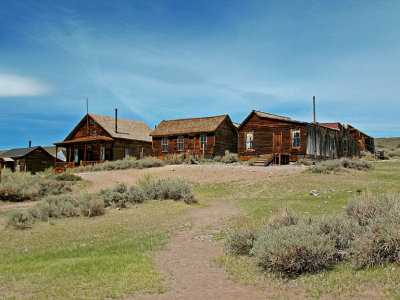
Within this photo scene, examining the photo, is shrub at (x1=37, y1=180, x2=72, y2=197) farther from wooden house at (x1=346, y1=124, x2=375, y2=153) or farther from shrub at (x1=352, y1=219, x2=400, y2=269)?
wooden house at (x1=346, y1=124, x2=375, y2=153)

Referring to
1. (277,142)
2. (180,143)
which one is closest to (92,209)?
(277,142)

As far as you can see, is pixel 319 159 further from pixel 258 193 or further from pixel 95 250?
pixel 95 250

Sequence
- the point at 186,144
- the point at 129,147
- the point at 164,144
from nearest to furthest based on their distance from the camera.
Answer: the point at 186,144 < the point at 164,144 < the point at 129,147

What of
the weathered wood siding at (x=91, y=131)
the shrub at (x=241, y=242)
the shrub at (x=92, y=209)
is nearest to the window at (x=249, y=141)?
the weathered wood siding at (x=91, y=131)

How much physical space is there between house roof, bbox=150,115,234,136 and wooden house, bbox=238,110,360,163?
15.5 feet

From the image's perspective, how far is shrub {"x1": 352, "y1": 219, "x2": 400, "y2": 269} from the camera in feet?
20.0

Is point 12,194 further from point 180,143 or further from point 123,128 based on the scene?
point 123,128

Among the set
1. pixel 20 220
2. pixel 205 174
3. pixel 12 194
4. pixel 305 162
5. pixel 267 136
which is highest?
pixel 267 136

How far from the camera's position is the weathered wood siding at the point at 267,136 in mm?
28244

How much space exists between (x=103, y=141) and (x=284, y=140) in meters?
19.2

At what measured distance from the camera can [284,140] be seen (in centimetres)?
2911

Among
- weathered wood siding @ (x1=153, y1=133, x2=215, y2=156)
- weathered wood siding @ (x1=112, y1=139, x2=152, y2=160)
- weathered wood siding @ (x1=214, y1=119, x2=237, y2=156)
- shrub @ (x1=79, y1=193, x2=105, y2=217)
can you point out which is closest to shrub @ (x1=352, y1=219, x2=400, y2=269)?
shrub @ (x1=79, y1=193, x2=105, y2=217)

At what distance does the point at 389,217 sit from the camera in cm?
677

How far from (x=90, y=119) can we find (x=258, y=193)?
29.1m
